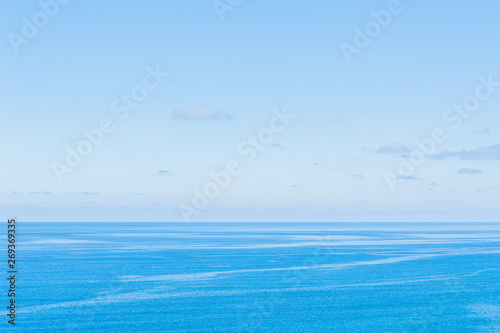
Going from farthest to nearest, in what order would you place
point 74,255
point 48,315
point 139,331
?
1. point 74,255
2. point 48,315
3. point 139,331

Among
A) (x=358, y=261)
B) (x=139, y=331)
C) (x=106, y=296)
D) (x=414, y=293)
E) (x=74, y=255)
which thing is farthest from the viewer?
(x=74, y=255)

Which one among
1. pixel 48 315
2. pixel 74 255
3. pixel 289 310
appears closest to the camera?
pixel 48 315

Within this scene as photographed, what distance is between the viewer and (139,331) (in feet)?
156

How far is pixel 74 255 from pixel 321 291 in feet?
203

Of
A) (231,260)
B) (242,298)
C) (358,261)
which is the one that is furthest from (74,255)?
(242,298)

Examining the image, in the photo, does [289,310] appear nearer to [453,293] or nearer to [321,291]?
[321,291]

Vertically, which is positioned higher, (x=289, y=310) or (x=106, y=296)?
(x=106, y=296)

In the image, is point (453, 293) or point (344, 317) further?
point (453, 293)

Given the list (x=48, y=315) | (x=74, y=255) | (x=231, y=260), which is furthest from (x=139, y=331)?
(x=74, y=255)

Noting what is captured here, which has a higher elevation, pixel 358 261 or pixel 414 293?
pixel 358 261

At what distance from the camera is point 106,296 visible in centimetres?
6128

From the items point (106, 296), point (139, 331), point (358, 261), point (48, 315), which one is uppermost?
point (358, 261)

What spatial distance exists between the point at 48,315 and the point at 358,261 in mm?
61496

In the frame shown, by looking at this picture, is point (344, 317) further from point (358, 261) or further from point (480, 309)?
point (358, 261)
